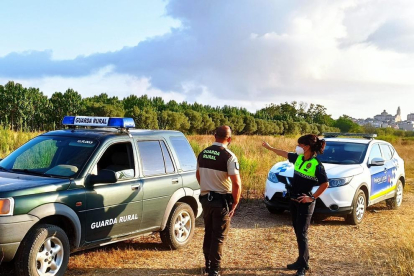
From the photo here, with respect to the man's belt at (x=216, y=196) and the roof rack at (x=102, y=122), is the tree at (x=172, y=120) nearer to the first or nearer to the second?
the roof rack at (x=102, y=122)

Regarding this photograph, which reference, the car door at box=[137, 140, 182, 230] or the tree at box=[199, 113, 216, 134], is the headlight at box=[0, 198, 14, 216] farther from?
the tree at box=[199, 113, 216, 134]

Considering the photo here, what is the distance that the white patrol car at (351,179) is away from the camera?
30.1 feet

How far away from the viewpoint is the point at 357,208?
31.6 ft

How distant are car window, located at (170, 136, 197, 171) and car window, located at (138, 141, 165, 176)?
0.39 metres

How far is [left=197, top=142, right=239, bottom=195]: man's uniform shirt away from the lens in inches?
225

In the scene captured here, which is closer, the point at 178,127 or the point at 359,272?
Result: the point at 359,272

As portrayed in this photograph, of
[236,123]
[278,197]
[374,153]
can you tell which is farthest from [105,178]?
[236,123]

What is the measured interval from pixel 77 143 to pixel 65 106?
55.3 meters

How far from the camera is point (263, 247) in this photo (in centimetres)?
777

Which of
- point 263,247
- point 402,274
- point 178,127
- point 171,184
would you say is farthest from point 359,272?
point 178,127

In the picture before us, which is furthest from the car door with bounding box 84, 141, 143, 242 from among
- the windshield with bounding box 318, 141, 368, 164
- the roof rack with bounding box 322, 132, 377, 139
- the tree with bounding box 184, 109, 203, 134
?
the tree with bounding box 184, 109, 203, 134

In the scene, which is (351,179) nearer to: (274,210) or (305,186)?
(274,210)

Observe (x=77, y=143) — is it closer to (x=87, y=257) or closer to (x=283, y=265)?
(x=87, y=257)

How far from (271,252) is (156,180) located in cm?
224
